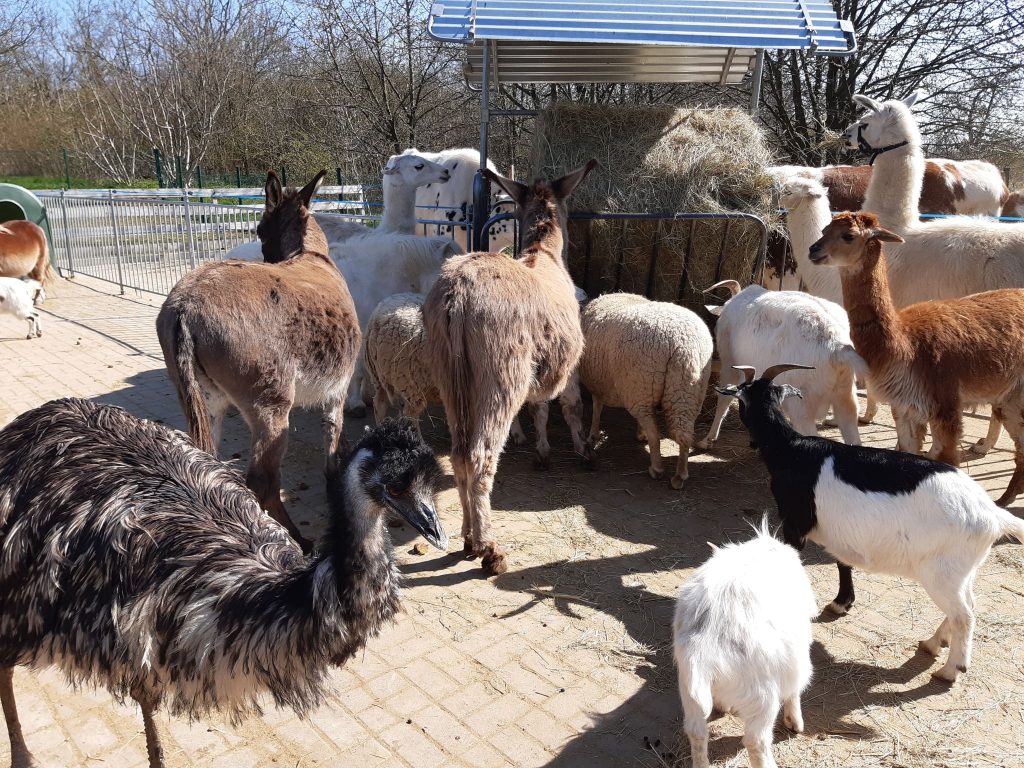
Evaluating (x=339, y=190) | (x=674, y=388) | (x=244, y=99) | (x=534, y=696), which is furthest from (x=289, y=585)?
(x=244, y=99)

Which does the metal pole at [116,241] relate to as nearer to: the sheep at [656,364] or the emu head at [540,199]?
the emu head at [540,199]

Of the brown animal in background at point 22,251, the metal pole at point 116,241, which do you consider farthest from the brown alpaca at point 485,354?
the metal pole at point 116,241

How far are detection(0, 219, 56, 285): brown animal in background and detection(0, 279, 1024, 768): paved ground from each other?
365 inches

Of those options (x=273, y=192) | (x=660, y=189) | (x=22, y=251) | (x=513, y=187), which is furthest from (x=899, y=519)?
(x=22, y=251)

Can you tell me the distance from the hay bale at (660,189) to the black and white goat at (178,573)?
4.65m

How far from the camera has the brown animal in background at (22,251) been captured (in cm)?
1133

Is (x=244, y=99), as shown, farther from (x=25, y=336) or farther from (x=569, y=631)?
(x=569, y=631)

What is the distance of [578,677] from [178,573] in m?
1.92

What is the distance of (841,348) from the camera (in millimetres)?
4746

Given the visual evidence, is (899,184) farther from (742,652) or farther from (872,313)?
(742,652)

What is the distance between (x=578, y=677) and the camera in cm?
332

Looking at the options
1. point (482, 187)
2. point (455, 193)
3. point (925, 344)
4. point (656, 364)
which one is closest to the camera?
point (925, 344)

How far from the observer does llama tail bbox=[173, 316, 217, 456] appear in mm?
3809

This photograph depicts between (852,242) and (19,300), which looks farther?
(19,300)
